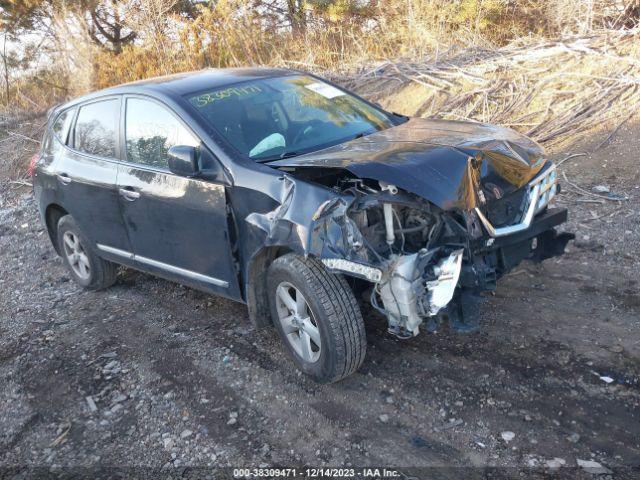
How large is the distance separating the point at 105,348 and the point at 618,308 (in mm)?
3767

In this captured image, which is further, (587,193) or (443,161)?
(587,193)

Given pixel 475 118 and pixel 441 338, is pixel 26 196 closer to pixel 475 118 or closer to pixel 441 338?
pixel 475 118

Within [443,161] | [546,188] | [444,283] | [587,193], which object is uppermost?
[443,161]

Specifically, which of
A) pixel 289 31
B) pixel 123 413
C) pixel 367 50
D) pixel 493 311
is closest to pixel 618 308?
pixel 493 311

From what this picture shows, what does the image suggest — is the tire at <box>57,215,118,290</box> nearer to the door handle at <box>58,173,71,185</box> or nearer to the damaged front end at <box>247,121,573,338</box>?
the door handle at <box>58,173,71,185</box>

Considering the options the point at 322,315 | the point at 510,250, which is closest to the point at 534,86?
the point at 510,250

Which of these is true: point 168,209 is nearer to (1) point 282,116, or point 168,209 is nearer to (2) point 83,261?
(1) point 282,116

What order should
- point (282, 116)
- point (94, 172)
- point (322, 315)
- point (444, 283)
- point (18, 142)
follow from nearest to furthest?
point (444, 283) → point (322, 315) → point (282, 116) → point (94, 172) → point (18, 142)

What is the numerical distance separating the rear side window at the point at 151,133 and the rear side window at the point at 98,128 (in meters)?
0.23

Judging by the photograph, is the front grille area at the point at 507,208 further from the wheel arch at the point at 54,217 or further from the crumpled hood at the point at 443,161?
the wheel arch at the point at 54,217

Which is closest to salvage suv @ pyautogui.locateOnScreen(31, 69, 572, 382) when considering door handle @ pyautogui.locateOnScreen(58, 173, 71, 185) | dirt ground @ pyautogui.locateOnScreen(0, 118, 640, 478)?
door handle @ pyautogui.locateOnScreen(58, 173, 71, 185)

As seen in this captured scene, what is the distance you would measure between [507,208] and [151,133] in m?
2.58

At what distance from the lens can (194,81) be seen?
480 centimetres

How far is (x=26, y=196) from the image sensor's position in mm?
10227
